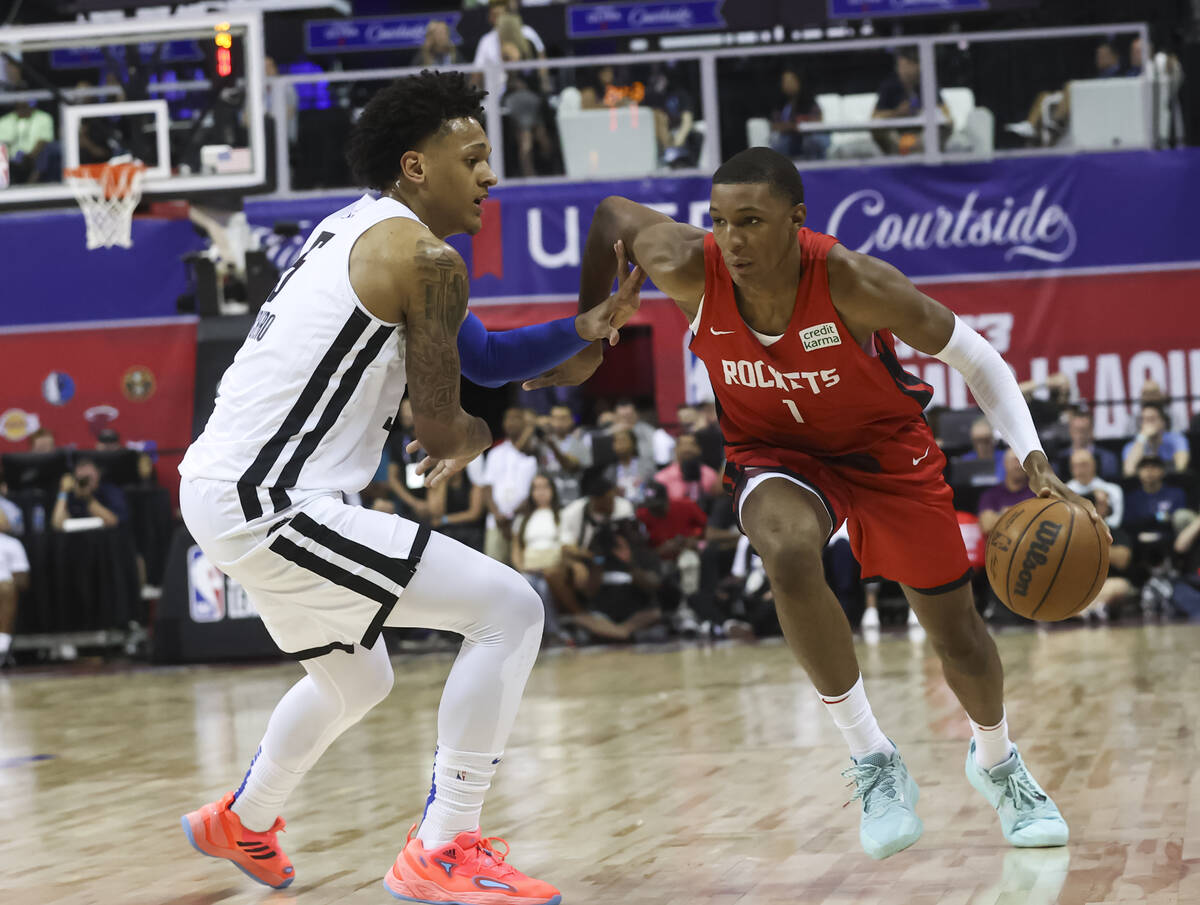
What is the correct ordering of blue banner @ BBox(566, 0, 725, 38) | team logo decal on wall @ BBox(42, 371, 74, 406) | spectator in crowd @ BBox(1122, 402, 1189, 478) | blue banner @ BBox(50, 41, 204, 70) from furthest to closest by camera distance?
blue banner @ BBox(566, 0, 725, 38)
team logo decal on wall @ BBox(42, 371, 74, 406)
blue banner @ BBox(50, 41, 204, 70)
spectator in crowd @ BBox(1122, 402, 1189, 478)

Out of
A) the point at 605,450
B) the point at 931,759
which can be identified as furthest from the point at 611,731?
the point at 605,450

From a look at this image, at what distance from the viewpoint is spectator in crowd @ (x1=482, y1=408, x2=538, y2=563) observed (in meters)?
11.5

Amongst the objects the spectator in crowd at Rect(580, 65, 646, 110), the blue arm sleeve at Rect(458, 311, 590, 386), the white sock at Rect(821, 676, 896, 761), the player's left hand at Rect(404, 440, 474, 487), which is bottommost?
the white sock at Rect(821, 676, 896, 761)

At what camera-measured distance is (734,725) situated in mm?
6918

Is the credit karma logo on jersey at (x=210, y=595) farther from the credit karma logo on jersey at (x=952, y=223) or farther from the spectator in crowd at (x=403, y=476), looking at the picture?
the credit karma logo on jersey at (x=952, y=223)

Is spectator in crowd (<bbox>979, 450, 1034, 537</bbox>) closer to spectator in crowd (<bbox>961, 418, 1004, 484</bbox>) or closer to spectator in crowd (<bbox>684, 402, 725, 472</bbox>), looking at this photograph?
spectator in crowd (<bbox>961, 418, 1004, 484</bbox>)

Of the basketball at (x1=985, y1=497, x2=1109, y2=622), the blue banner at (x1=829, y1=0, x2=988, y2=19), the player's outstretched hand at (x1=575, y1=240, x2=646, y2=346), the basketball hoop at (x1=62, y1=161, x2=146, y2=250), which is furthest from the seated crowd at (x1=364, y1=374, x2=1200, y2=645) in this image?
the player's outstretched hand at (x1=575, y1=240, x2=646, y2=346)

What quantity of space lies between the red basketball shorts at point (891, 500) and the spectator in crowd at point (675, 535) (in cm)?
695

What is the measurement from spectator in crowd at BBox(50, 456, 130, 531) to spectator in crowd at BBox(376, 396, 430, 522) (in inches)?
79.0

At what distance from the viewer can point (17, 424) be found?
13586mm

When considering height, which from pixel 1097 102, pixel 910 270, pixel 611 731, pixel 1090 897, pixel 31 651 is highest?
pixel 1097 102

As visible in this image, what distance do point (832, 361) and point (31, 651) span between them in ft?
31.6

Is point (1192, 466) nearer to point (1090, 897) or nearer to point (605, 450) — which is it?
point (605, 450)

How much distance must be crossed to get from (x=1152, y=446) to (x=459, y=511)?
518 cm
